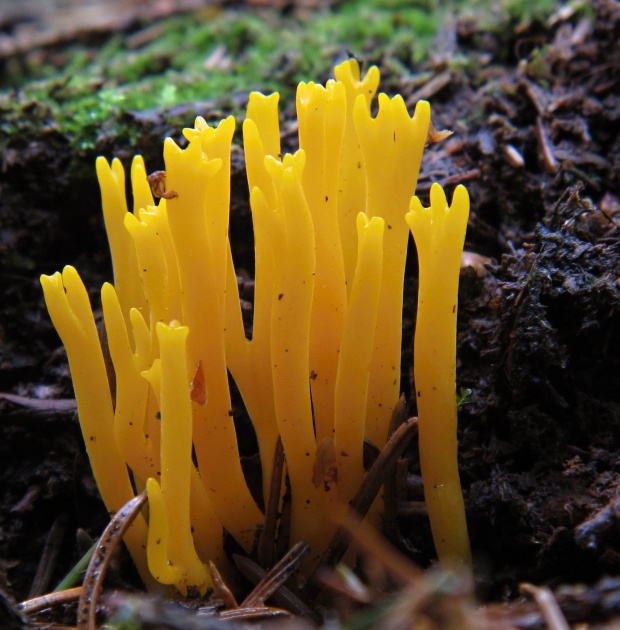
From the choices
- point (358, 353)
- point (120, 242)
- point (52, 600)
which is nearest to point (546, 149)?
point (358, 353)

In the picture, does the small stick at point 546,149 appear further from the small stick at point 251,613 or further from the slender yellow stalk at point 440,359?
the small stick at point 251,613

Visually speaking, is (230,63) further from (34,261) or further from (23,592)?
(23,592)

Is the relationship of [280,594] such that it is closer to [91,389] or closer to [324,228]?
[91,389]

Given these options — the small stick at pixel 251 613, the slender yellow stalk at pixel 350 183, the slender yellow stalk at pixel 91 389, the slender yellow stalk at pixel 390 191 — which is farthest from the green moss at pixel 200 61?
the small stick at pixel 251 613

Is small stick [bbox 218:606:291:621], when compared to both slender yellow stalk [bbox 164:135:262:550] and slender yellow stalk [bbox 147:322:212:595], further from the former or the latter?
slender yellow stalk [bbox 164:135:262:550]

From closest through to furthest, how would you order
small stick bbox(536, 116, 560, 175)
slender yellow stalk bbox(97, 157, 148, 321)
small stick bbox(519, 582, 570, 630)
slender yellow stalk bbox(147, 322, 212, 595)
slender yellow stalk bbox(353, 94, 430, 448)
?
1. small stick bbox(519, 582, 570, 630)
2. slender yellow stalk bbox(147, 322, 212, 595)
3. slender yellow stalk bbox(353, 94, 430, 448)
4. slender yellow stalk bbox(97, 157, 148, 321)
5. small stick bbox(536, 116, 560, 175)

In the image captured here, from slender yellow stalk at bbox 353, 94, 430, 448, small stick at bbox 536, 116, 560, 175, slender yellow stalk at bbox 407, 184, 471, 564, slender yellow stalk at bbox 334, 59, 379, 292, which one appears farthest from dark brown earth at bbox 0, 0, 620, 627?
slender yellow stalk at bbox 334, 59, 379, 292
